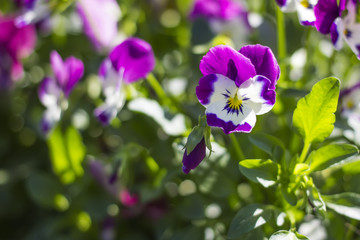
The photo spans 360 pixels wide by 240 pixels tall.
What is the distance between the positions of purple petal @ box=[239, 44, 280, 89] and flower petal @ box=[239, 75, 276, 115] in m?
0.02

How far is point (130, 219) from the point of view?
1.17 metres

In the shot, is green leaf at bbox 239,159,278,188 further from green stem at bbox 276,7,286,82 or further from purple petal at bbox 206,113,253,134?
green stem at bbox 276,7,286,82

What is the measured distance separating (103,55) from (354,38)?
708 mm

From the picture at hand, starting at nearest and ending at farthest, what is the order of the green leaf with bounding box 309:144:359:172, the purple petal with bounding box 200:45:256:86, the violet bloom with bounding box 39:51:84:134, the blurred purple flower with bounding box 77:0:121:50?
the purple petal with bounding box 200:45:256:86 < the green leaf with bounding box 309:144:359:172 < the violet bloom with bounding box 39:51:84:134 < the blurred purple flower with bounding box 77:0:121:50

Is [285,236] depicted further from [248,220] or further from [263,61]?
[263,61]

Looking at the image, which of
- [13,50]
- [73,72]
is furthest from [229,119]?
[13,50]

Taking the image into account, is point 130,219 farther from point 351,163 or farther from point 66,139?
point 351,163

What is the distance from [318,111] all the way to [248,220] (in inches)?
8.1

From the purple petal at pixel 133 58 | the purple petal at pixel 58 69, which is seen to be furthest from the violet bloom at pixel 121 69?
the purple petal at pixel 58 69

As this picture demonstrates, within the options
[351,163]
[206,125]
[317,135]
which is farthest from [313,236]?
[206,125]

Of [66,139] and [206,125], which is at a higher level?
[206,125]

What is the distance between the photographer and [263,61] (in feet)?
2.21

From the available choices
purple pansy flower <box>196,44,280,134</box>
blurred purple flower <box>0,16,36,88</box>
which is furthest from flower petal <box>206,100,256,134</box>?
blurred purple flower <box>0,16,36,88</box>

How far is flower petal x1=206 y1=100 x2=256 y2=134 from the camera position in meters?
0.67
